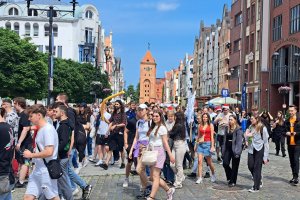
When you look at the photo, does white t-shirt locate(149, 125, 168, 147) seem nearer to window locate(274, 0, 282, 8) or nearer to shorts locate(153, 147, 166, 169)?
shorts locate(153, 147, 166, 169)

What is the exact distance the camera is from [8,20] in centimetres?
7169

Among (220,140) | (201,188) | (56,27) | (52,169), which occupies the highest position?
(56,27)

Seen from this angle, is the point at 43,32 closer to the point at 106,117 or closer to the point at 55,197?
the point at 106,117

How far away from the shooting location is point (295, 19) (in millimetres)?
38844

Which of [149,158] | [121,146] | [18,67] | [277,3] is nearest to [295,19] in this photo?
[277,3]

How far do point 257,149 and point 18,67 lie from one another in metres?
32.4

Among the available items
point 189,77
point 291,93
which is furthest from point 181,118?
point 189,77

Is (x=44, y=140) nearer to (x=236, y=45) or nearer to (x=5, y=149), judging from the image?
(x=5, y=149)

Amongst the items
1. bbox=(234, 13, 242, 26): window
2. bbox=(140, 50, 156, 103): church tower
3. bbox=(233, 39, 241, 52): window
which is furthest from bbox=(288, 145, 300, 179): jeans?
bbox=(140, 50, 156, 103): church tower

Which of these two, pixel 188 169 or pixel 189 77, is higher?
pixel 189 77

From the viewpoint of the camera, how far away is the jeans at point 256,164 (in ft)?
32.7

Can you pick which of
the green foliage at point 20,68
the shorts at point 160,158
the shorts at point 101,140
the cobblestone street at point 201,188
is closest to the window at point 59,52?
the green foliage at point 20,68

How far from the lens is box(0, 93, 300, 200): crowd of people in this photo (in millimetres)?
6094

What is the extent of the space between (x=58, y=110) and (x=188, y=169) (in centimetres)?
627
